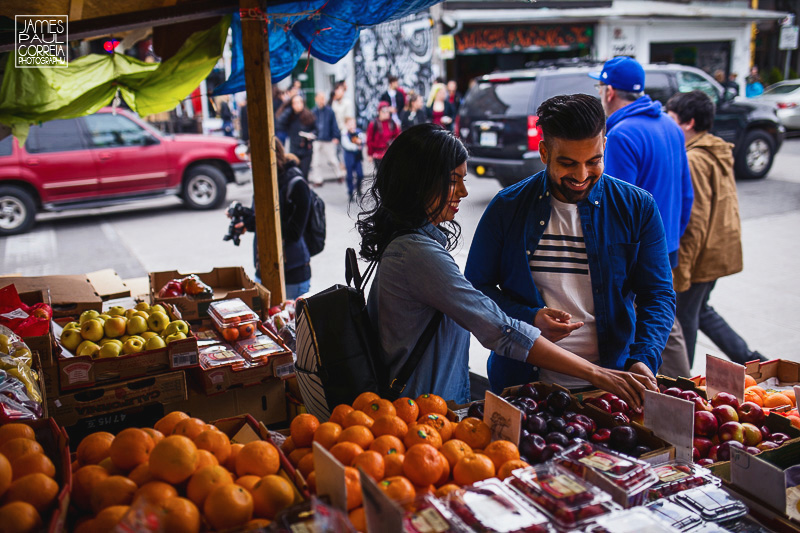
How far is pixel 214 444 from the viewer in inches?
78.0

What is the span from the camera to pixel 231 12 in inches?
193

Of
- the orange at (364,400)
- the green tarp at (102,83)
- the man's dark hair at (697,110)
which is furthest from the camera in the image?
the green tarp at (102,83)

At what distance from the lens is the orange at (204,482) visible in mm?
1769

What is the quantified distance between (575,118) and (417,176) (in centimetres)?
65

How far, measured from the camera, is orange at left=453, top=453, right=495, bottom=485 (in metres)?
1.92

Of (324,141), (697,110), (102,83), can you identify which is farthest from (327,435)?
(324,141)

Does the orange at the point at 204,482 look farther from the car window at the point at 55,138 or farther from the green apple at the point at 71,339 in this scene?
the car window at the point at 55,138

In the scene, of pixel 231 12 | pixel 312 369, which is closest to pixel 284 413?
pixel 312 369

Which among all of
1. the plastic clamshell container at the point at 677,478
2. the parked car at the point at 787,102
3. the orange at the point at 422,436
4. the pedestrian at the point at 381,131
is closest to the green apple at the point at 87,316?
the orange at the point at 422,436

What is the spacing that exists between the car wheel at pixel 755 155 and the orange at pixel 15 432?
14393mm

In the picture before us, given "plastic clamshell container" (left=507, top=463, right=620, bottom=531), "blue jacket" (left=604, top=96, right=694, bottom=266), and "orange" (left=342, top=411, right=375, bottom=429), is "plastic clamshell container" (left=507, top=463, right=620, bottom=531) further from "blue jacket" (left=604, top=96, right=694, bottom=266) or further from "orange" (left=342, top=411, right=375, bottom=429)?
"blue jacket" (left=604, top=96, right=694, bottom=266)

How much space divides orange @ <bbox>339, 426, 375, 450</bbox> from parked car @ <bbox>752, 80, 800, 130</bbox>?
21.2 metres

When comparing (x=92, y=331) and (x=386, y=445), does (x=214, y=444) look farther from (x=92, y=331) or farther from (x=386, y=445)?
(x=92, y=331)

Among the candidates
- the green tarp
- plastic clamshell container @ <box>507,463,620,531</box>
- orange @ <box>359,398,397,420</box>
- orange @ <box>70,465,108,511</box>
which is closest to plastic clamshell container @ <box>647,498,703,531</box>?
plastic clamshell container @ <box>507,463,620,531</box>
